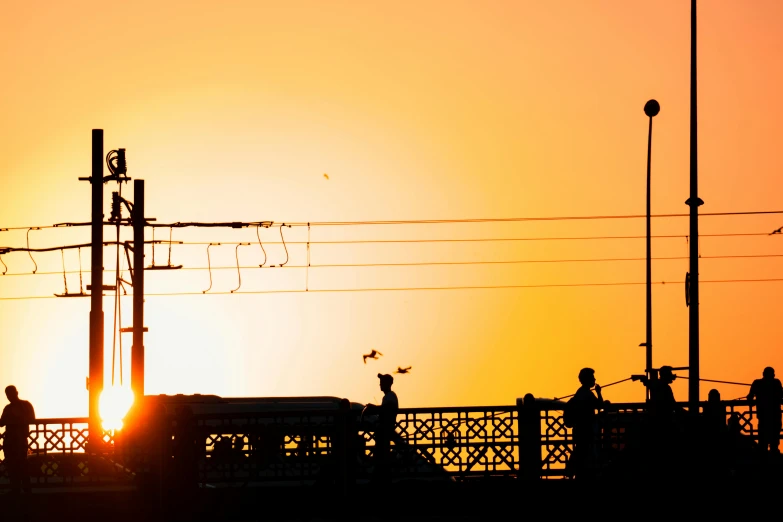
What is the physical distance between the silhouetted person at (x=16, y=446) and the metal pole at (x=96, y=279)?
8.53m

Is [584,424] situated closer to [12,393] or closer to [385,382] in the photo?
[385,382]

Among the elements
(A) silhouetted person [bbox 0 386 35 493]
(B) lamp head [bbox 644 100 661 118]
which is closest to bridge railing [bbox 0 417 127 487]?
(A) silhouetted person [bbox 0 386 35 493]

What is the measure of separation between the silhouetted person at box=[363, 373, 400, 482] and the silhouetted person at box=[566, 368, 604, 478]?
105 inches

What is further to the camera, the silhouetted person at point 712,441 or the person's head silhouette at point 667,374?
the person's head silhouette at point 667,374

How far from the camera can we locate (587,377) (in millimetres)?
27156

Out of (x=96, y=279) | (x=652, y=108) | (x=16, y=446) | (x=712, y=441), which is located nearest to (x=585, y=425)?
(x=712, y=441)

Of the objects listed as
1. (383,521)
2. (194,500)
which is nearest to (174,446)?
(194,500)

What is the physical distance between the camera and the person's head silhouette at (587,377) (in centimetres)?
2709

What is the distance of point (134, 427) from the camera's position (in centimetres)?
2859

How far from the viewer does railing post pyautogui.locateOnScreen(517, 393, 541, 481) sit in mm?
26984

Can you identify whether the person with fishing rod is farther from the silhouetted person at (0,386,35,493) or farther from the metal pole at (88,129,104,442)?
the metal pole at (88,129,104,442)

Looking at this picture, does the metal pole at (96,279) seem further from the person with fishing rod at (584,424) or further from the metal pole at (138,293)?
the person with fishing rod at (584,424)

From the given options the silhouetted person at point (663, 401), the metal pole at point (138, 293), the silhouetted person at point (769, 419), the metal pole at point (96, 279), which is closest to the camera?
the silhouetted person at point (663, 401)

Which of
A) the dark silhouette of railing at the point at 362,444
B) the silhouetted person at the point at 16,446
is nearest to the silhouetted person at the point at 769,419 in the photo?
the dark silhouette of railing at the point at 362,444
